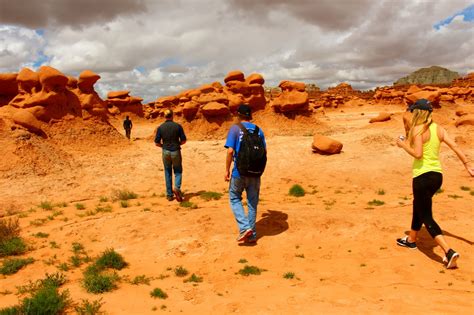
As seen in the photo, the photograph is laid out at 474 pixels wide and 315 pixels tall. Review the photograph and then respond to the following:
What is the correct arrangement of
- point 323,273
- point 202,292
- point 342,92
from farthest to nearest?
point 342,92, point 323,273, point 202,292

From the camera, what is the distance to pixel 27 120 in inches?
645

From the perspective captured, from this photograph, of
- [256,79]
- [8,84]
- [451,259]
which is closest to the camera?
[451,259]

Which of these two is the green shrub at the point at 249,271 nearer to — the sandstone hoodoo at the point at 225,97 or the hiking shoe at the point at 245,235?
the hiking shoe at the point at 245,235

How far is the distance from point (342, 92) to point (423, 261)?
9201cm

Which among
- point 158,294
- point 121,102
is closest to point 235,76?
point 121,102

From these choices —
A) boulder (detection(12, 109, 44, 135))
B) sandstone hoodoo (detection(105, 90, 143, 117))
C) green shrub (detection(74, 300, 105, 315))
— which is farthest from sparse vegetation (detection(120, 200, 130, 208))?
sandstone hoodoo (detection(105, 90, 143, 117))

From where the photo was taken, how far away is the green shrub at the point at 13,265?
5.64 m

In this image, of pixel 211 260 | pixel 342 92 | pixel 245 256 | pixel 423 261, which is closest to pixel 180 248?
pixel 211 260

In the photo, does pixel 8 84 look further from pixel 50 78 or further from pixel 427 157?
pixel 427 157

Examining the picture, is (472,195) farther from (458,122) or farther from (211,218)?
(458,122)

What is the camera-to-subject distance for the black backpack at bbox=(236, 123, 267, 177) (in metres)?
6.03

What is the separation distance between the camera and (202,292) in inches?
190

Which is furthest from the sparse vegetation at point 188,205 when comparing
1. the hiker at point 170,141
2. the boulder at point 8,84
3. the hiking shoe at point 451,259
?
the boulder at point 8,84

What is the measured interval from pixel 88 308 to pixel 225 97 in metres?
23.9
